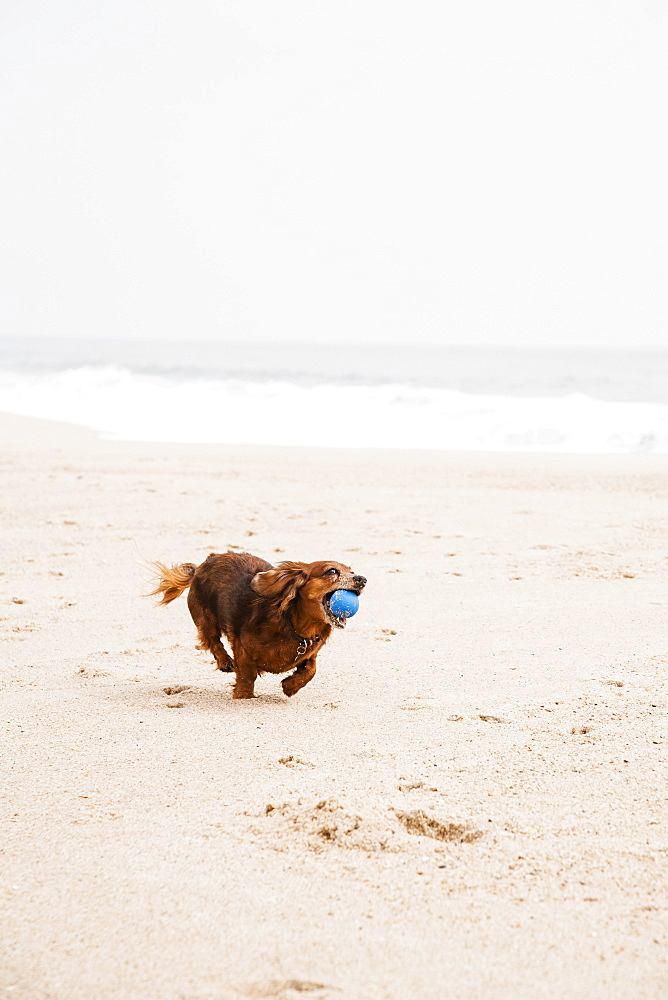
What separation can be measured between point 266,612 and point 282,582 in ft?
0.49

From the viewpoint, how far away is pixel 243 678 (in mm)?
4160

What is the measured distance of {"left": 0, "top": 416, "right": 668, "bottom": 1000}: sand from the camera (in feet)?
7.42

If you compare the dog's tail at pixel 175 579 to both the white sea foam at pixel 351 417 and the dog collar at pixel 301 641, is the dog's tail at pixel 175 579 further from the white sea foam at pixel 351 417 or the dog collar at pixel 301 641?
the white sea foam at pixel 351 417

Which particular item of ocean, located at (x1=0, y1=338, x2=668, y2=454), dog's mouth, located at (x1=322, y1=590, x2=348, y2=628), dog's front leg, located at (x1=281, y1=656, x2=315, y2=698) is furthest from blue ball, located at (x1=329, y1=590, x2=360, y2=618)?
ocean, located at (x1=0, y1=338, x2=668, y2=454)

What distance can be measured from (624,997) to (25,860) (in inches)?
61.4

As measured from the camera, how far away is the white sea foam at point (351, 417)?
1731cm

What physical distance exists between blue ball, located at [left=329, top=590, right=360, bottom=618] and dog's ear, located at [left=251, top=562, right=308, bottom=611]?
162 mm

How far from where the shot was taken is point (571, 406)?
19984 mm

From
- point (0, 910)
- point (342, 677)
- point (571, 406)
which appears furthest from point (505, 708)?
point (571, 406)

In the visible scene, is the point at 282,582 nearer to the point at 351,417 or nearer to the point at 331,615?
the point at 331,615

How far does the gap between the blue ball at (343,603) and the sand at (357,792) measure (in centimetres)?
42

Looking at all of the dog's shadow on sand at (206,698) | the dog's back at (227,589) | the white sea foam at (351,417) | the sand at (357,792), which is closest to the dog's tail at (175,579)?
the dog's back at (227,589)

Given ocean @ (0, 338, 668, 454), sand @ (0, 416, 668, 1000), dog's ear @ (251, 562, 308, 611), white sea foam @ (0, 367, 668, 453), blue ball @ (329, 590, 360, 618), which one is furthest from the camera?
ocean @ (0, 338, 668, 454)

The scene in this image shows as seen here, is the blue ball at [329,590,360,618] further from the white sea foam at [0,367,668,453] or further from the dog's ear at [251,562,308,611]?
the white sea foam at [0,367,668,453]
